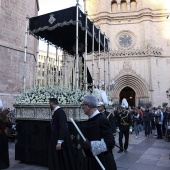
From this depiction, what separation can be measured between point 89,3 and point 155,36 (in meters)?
11.4

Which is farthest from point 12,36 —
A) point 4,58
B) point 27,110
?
point 27,110

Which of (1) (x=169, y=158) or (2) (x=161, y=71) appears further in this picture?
(2) (x=161, y=71)

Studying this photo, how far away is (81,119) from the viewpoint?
20.6 feet

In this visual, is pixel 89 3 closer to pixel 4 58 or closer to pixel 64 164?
pixel 4 58

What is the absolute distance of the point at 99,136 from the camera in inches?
116

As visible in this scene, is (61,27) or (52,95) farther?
(61,27)

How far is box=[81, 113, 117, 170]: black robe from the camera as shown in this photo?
2.94 m

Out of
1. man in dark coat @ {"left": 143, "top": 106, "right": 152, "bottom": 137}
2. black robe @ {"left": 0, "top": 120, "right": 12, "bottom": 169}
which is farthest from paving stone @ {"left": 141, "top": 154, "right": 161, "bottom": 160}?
man in dark coat @ {"left": 143, "top": 106, "right": 152, "bottom": 137}

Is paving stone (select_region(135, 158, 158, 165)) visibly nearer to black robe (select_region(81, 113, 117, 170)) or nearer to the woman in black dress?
the woman in black dress

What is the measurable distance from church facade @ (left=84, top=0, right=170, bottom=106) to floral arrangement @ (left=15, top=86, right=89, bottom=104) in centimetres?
2287

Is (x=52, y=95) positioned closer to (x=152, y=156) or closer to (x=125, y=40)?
(x=152, y=156)

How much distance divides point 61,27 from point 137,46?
2480 cm

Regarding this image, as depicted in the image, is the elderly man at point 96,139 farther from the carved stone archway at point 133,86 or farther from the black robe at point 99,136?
the carved stone archway at point 133,86

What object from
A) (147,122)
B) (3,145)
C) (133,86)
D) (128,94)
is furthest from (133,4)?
(3,145)
